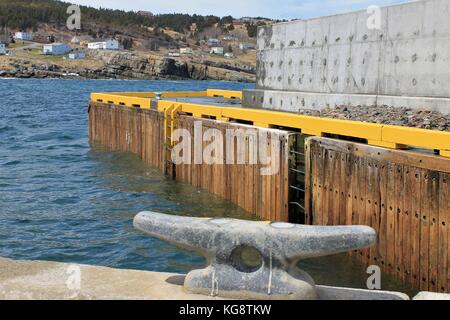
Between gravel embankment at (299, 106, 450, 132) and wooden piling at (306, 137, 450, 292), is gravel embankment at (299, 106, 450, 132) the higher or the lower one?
the higher one

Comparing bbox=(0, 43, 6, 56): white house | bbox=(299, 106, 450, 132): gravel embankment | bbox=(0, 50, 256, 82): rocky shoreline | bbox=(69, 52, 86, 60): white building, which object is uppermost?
bbox=(0, 43, 6, 56): white house

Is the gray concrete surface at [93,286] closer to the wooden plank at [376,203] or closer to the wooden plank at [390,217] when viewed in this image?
the wooden plank at [390,217]

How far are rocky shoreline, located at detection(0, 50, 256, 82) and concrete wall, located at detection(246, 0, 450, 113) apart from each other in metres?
139

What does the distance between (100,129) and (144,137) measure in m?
5.34

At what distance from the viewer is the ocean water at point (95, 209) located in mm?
10695

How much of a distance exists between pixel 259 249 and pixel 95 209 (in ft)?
33.4

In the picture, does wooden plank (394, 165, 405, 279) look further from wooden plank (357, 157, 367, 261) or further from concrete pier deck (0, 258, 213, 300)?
concrete pier deck (0, 258, 213, 300)

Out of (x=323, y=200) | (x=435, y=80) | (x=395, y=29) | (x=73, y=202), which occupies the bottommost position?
(x=73, y=202)

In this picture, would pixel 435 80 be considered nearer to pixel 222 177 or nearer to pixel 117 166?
pixel 222 177

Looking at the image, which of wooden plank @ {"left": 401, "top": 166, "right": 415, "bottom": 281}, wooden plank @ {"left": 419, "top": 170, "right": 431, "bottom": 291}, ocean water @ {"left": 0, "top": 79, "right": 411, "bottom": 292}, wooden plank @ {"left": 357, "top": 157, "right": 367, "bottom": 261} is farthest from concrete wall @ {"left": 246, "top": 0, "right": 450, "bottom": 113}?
ocean water @ {"left": 0, "top": 79, "right": 411, "bottom": 292}

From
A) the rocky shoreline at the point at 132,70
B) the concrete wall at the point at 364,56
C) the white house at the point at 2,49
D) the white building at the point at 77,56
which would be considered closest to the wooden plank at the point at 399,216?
the concrete wall at the point at 364,56

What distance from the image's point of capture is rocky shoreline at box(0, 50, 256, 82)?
494 feet
